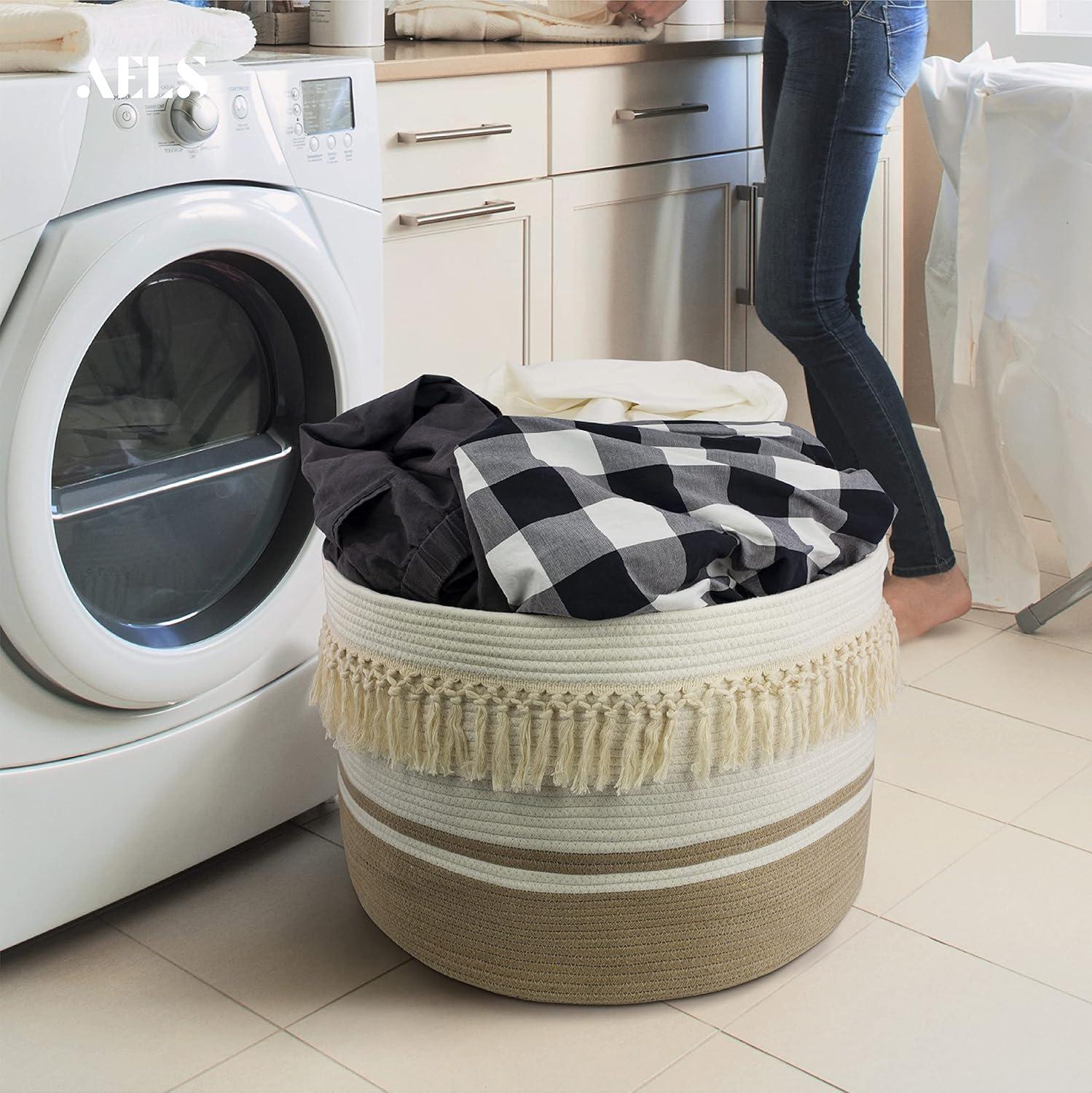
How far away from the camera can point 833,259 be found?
1864 millimetres

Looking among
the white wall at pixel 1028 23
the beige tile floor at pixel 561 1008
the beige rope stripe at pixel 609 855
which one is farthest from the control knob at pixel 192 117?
the white wall at pixel 1028 23

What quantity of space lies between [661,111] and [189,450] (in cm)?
100

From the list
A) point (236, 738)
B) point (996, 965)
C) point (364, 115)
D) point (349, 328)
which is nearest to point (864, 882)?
point (996, 965)

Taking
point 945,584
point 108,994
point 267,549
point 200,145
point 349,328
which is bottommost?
point 108,994

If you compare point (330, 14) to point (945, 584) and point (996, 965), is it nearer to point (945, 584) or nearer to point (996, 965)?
point (945, 584)

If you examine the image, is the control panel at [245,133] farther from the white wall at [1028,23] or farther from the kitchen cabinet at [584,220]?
the white wall at [1028,23]

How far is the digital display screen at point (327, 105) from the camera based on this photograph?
129 cm

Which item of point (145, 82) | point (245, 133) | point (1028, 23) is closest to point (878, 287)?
point (1028, 23)

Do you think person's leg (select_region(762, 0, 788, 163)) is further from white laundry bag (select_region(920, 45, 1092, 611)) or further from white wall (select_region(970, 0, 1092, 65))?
white wall (select_region(970, 0, 1092, 65))

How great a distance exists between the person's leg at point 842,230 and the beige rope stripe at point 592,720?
82cm

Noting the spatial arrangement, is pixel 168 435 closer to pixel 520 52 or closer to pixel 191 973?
pixel 191 973

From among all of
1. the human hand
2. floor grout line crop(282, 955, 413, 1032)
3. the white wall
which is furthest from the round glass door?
the white wall

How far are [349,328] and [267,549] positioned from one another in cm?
24

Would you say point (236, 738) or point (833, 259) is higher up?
point (833, 259)
